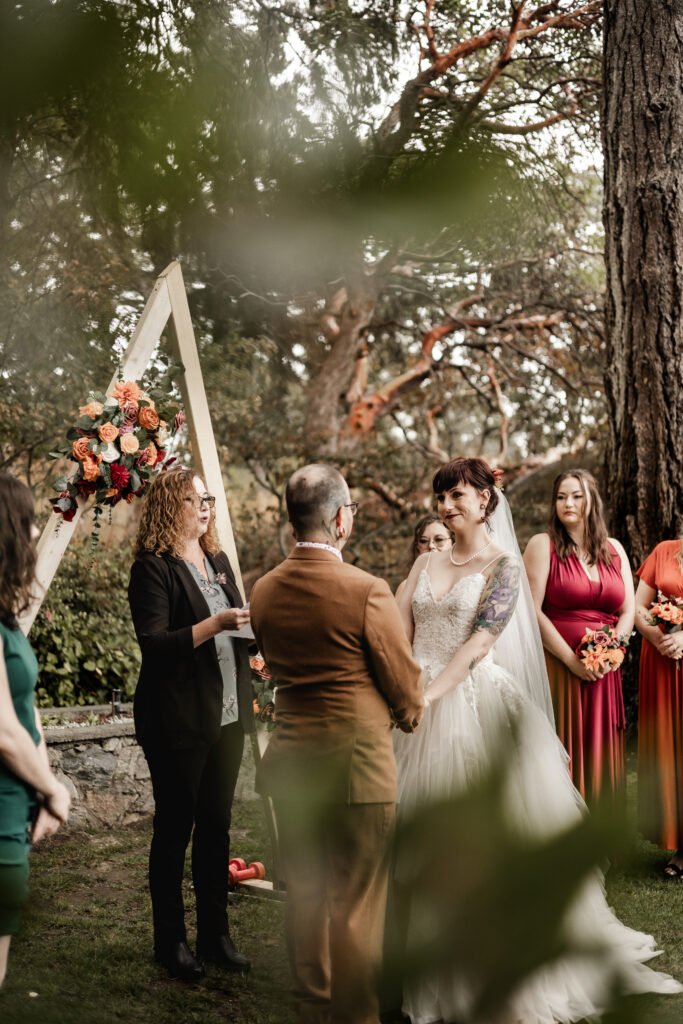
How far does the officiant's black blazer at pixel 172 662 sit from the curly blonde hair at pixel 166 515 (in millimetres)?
43

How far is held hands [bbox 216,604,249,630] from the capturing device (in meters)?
2.87

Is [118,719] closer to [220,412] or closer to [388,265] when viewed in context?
[220,412]

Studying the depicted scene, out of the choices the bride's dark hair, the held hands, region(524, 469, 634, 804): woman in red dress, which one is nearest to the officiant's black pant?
the held hands

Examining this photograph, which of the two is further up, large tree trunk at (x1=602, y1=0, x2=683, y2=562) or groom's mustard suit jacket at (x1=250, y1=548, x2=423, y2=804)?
large tree trunk at (x1=602, y1=0, x2=683, y2=562)

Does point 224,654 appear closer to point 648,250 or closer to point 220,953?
point 220,953

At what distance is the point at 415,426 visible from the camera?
11469 millimetres

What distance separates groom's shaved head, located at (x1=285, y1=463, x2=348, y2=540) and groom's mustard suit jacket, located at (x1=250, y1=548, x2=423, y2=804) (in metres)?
0.07

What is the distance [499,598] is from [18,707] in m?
1.57

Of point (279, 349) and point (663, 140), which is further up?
point (663, 140)

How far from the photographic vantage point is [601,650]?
3.83 meters

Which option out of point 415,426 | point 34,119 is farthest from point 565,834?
point 415,426

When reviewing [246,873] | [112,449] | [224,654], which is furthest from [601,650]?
[112,449]

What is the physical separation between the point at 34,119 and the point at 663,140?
544 cm

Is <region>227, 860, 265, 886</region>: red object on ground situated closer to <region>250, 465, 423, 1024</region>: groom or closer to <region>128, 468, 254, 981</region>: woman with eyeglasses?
<region>128, 468, 254, 981</region>: woman with eyeglasses
